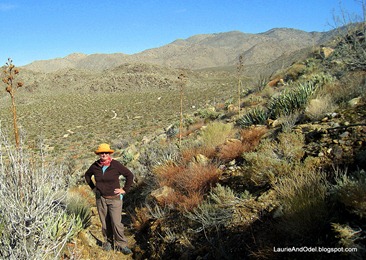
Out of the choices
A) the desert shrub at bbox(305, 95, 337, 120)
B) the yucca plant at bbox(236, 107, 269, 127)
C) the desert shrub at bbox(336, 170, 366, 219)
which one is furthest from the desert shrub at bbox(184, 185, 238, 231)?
the yucca plant at bbox(236, 107, 269, 127)

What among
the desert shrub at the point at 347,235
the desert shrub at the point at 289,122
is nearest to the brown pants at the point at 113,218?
the desert shrub at the point at 347,235

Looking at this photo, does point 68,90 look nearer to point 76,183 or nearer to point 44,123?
point 44,123

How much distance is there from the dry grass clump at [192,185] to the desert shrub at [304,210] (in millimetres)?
1515

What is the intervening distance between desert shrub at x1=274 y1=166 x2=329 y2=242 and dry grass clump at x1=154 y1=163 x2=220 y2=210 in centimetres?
151

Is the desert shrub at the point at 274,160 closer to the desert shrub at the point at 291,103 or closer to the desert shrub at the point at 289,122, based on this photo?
the desert shrub at the point at 289,122

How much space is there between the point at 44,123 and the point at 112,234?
24.6m

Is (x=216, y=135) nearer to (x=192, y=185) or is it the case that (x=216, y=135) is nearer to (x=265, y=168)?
(x=192, y=185)

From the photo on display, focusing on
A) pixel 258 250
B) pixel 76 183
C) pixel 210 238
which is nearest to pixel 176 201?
pixel 210 238

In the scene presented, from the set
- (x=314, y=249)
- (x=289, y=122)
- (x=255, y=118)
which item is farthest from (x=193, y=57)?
(x=314, y=249)

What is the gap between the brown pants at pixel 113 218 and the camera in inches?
171

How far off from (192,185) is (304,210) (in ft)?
6.87

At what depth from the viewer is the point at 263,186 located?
12.7 ft

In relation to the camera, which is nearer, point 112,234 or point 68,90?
point 112,234

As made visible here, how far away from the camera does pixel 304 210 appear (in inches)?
107
